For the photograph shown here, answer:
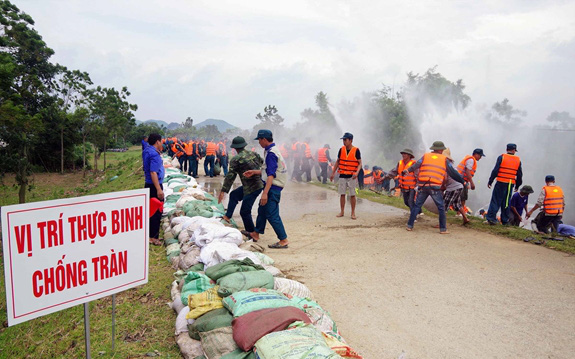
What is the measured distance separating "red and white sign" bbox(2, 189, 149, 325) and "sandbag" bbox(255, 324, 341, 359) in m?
0.96

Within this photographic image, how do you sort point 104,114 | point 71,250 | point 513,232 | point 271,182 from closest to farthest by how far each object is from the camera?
point 71,250, point 271,182, point 513,232, point 104,114

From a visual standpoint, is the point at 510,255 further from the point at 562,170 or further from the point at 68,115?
the point at 562,170

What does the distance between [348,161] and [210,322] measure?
509 centimetres

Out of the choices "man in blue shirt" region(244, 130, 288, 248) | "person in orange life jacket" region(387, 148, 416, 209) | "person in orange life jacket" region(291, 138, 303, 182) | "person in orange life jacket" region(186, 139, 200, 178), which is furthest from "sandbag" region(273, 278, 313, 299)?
"person in orange life jacket" region(186, 139, 200, 178)

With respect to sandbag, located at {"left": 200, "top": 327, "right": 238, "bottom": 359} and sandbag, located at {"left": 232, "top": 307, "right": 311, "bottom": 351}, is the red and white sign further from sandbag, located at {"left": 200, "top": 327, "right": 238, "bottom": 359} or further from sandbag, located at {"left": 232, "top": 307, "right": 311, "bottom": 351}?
sandbag, located at {"left": 232, "top": 307, "right": 311, "bottom": 351}

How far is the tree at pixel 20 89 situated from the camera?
12180 mm

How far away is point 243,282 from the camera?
3281 millimetres

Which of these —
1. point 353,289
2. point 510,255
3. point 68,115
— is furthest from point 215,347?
point 68,115

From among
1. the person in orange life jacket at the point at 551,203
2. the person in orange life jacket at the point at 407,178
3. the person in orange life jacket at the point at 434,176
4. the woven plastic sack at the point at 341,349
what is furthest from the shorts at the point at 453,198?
the woven plastic sack at the point at 341,349

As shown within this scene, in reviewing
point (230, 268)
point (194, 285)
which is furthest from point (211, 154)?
point (194, 285)

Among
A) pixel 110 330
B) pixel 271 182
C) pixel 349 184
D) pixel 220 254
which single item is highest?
pixel 271 182

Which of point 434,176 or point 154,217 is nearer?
point 154,217

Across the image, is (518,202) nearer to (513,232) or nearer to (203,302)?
(513,232)

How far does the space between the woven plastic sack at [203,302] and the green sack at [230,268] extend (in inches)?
13.7
